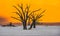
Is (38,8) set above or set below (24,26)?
above

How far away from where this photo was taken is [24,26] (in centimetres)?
980

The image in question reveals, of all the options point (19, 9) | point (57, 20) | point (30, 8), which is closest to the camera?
point (57, 20)

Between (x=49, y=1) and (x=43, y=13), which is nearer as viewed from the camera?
(x=49, y=1)

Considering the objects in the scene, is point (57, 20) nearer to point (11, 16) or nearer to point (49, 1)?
point (49, 1)

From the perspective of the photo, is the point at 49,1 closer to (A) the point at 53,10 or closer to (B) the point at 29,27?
(A) the point at 53,10

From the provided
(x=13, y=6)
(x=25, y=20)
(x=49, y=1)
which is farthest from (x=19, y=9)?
(x=49, y=1)

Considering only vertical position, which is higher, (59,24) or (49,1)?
(49,1)

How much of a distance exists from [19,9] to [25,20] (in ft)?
1.69

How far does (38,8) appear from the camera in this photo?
8.33 meters

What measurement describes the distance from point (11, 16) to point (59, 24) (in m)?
1.52

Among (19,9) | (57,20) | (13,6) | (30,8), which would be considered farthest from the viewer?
(19,9)

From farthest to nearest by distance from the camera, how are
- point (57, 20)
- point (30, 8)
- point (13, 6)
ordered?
1. point (30, 8)
2. point (13, 6)
3. point (57, 20)

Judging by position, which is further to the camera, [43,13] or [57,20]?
[43,13]

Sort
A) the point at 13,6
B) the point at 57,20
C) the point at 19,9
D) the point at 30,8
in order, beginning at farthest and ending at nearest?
the point at 19,9 < the point at 30,8 < the point at 13,6 < the point at 57,20
